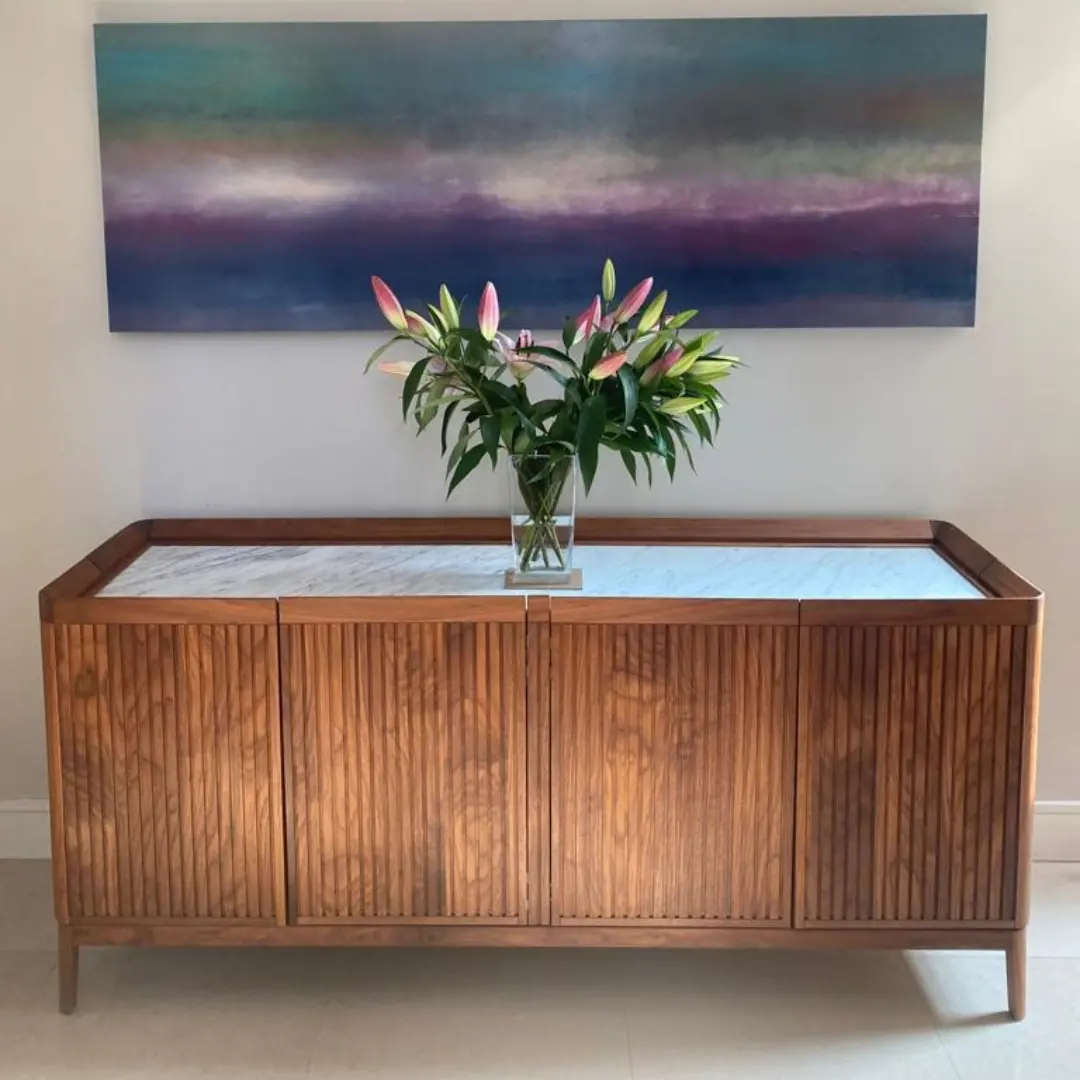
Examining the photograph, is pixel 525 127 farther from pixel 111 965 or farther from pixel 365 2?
pixel 111 965

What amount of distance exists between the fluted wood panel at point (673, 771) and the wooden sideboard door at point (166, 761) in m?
0.46

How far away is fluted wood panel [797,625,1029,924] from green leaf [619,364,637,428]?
427 mm

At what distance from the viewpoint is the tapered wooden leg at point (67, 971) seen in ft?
7.11

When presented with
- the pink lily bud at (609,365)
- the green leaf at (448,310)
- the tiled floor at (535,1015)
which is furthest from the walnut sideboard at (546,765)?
the green leaf at (448,310)

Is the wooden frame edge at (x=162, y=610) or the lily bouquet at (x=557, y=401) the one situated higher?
the lily bouquet at (x=557, y=401)

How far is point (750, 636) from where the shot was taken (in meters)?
2.05

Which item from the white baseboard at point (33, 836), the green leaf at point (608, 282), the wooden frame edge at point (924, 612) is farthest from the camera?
the white baseboard at point (33, 836)

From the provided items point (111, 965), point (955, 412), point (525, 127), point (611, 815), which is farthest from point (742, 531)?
point (111, 965)

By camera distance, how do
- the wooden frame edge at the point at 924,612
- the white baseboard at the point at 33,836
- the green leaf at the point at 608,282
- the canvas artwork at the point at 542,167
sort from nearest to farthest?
1. the wooden frame edge at the point at 924,612
2. the green leaf at the point at 608,282
3. the canvas artwork at the point at 542,167
4. the white baseboard at the point at 33,836

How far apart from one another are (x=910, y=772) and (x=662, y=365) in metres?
0.74

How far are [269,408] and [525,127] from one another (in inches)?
28.2

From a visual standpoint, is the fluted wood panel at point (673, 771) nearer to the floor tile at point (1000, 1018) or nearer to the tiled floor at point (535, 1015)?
the tiled floor at point (535, 1015)

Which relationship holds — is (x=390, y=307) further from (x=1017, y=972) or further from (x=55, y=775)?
(x=1017, y=972)

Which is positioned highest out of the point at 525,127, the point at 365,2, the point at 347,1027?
the point at 365,2
